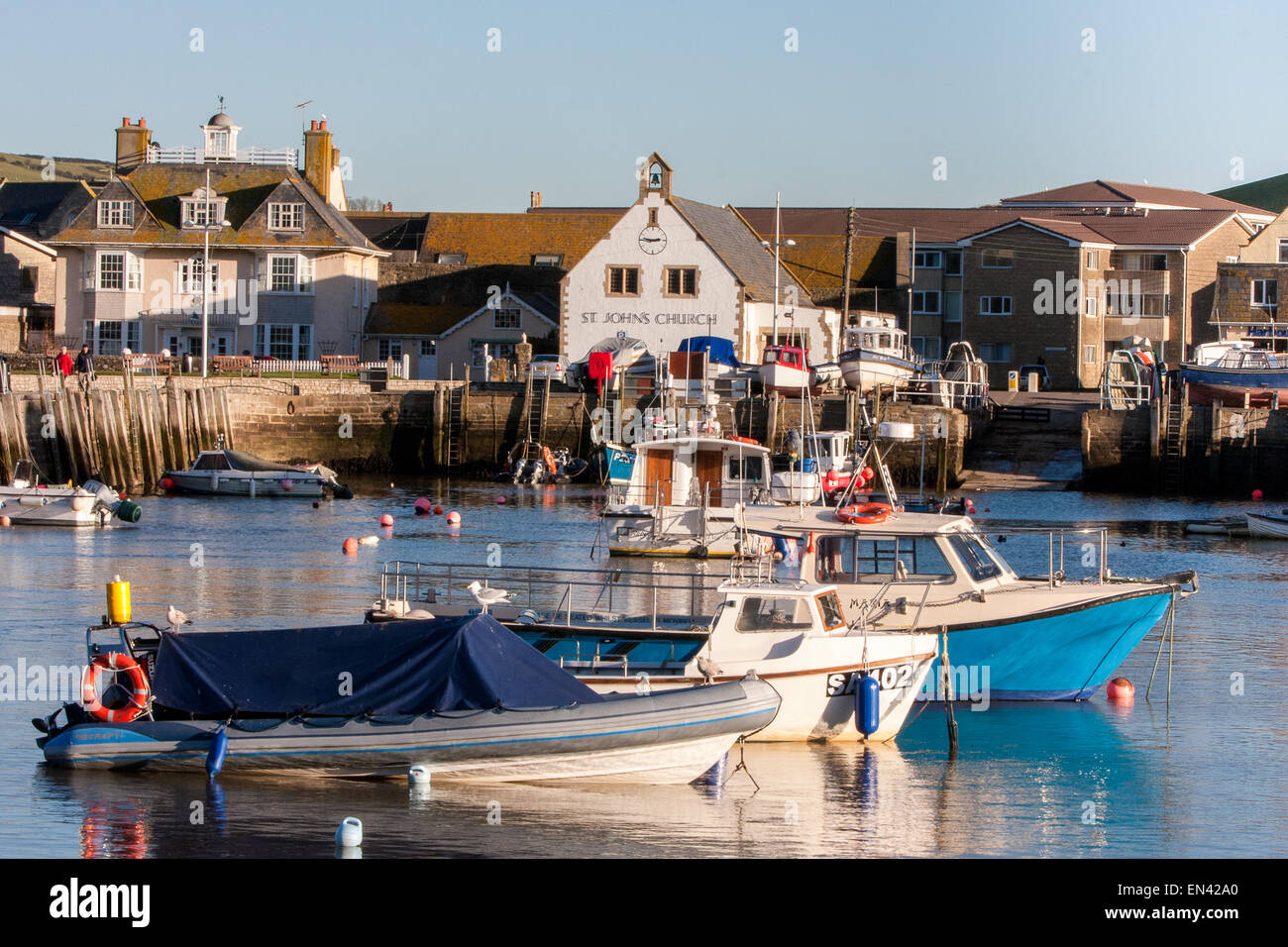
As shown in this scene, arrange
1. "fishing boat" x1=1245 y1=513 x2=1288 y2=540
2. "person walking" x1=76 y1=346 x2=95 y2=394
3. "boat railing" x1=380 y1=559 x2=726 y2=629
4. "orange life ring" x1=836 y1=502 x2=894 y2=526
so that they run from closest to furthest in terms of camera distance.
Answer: "orange life ring" x1=836 y1=502 x2=894 y2=526
"boat railing" x1=380 y1=559 x2=726 y2=629
"fishing boat" x1=1245 y1=513 x2=1288 y2=540
"person walking" x1=76 y1=346 x2=95 y2=394

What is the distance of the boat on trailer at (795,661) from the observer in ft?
61.5

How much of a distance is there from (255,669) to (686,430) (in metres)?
27.1

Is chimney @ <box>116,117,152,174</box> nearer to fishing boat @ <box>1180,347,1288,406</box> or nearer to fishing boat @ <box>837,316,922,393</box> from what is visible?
fishing boat @ <box>837,316,922,393</box>

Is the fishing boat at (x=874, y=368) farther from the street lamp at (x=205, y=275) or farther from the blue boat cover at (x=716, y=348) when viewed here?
the street lamp at (x=205, y=275)

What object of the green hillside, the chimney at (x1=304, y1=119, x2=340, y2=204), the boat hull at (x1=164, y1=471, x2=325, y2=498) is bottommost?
the boat hull at (x1=164, y1=471, x2=325, y2=498)

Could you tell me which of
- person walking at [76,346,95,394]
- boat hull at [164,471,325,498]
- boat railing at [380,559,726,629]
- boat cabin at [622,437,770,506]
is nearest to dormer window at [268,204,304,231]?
person walking at [76,346,95,394]

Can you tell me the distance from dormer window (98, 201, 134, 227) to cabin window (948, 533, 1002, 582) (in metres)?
54.0

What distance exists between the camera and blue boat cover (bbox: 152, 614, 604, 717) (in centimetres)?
1694

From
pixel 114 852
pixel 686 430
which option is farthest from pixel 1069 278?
pixel 114 852

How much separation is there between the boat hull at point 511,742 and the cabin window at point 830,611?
6.57ft

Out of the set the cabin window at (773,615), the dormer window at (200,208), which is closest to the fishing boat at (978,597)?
the cabin window at (773,615)

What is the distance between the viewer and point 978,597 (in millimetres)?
21109

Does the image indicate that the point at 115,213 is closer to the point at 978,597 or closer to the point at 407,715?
the point at 978,597

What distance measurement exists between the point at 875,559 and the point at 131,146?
59.0 meters
